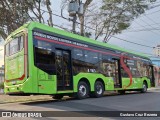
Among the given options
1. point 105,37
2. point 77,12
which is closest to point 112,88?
point 77,12

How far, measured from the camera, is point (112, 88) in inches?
844

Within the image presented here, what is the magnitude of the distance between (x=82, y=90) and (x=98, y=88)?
1.86m

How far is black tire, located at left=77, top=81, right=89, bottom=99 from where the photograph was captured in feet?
58.9

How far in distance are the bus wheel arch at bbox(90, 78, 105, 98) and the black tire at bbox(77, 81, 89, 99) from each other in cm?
86

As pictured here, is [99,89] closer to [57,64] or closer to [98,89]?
[98,89]

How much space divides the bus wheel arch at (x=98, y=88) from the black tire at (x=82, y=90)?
0.86 m

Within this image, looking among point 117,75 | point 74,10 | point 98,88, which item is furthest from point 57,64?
point 74,10

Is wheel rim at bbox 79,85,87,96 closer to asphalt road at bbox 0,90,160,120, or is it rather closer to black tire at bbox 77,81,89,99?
black tire at bbox 77,81,89,99

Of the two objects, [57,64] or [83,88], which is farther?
[83,88]

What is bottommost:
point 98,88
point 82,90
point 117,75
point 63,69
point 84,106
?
point 84,106

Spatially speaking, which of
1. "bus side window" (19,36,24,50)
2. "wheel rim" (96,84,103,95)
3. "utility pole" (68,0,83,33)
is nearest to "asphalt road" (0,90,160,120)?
"bus side window" (19,36,24,50)

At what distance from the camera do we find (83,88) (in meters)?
18.3

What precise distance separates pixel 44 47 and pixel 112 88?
7.13m

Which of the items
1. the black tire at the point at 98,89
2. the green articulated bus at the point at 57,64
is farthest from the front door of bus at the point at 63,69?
the black tire at the point at 98,89
